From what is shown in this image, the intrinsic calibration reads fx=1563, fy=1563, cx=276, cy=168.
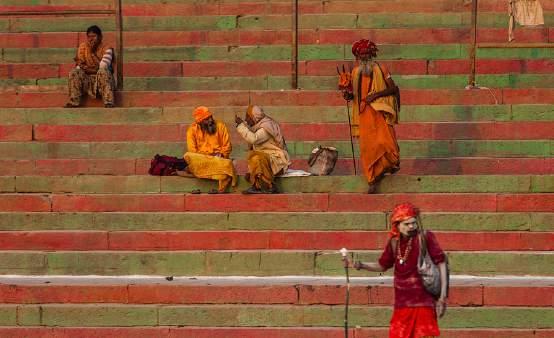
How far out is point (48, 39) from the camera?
18.3m

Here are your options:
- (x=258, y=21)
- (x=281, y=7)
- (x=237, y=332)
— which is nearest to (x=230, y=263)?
(x=237, y=332)

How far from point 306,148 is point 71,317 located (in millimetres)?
3729

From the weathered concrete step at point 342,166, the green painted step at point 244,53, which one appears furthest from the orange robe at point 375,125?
the green painted step at point 244,53

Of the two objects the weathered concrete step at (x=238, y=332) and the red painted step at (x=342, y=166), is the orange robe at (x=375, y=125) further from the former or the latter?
the weathered concrete step at (x=238, y=332)

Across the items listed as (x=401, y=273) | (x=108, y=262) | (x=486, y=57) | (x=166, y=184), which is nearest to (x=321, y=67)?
(x=486, y=57)

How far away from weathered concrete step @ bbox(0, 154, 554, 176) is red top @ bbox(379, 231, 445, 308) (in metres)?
4.37

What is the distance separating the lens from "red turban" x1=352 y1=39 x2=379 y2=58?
47.4 feet

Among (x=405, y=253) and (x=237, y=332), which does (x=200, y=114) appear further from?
(x=405, y=253)

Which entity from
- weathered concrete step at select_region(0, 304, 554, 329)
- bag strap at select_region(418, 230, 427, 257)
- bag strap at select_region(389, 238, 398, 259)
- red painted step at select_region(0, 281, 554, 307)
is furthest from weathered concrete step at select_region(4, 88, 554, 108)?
bag strap at select_region(418, 230, 427, 257)

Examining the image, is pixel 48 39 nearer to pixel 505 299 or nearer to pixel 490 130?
pixel 490 130

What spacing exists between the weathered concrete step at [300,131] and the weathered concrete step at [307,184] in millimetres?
1045

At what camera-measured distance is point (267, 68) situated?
17453 millimetres

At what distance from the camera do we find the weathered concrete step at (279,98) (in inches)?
633

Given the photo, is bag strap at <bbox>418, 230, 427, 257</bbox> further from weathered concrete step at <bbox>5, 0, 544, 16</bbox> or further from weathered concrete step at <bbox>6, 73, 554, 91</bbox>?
weathered concrete step at <bbox>5, 0, 544, 16</bbox>
